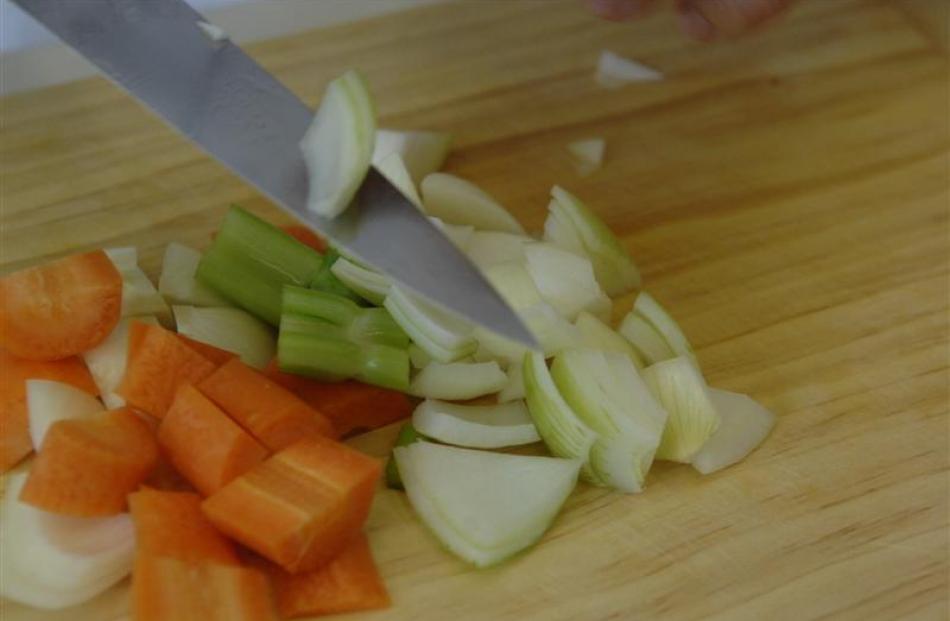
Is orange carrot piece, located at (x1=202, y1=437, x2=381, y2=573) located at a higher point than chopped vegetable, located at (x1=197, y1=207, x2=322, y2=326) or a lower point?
lower

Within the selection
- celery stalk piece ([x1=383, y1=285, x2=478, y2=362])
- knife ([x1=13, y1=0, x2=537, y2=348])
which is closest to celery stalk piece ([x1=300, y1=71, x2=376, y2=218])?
knife ([x1=13, y1=0, x2=537, y2=348])

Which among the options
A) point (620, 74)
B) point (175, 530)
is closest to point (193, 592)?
point (175, 530)

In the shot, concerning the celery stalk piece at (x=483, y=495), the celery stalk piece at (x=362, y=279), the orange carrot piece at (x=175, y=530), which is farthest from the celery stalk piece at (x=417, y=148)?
the orange carrot piece at (x=175, y=530)

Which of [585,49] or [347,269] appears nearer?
[347,269]

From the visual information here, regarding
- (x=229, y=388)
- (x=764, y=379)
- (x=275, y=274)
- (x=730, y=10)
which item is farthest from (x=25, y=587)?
(x=730, y=10)

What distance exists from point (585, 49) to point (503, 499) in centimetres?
98

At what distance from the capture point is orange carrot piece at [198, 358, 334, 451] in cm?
146

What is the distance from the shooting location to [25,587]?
1.34 metres

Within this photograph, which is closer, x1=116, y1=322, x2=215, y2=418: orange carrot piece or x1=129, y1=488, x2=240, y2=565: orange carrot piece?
x1=129, y1=488, x2=240, y2=565: orange carrot piece

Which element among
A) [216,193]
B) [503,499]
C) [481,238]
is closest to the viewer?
[503,499]

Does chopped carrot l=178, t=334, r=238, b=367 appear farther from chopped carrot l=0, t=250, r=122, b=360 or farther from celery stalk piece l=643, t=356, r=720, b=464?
celery stalk piece l=643, t=356, r=720, b=464

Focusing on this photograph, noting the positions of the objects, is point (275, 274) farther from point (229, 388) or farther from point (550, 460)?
point (550, 460)

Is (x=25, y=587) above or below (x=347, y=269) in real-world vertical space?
below

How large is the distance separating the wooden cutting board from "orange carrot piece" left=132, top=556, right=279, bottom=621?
102 mm
